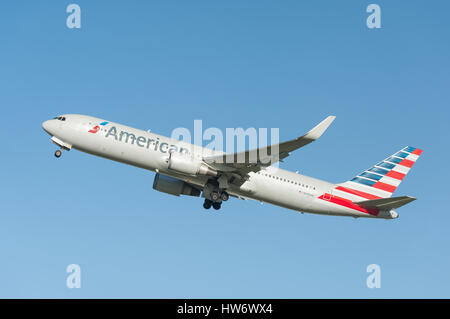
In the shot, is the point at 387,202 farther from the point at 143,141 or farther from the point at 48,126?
the point at 48,126

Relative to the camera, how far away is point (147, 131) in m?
46.3

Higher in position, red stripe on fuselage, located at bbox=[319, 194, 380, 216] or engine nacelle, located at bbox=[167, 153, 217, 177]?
engine nacelle, located at bbox=[167, 153, 217, 177]

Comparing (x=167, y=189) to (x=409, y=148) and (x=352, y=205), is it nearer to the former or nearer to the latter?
(x=352, y=205)

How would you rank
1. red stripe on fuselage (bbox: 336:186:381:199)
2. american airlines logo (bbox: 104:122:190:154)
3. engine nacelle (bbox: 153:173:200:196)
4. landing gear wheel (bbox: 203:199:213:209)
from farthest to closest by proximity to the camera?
landing gear wheel (bbox: 203:199:213:209) → engine nacelle (bbox: 153:173:200:196) → red stripe on fuselage (bbox: 336:186:381:199) → american airlines logo (bbox: 104:122:190:154)

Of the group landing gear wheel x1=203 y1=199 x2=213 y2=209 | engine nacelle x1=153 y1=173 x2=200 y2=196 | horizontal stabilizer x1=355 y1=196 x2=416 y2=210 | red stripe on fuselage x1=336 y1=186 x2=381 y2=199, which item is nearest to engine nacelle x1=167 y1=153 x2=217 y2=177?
engine nacelle x1=153 y1=173 x2=200 y2=196

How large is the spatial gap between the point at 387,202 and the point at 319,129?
40.7 feet

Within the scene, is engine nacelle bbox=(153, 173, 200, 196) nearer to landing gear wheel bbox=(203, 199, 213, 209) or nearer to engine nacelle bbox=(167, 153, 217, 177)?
landing gear wheel bbox=(203, 199, 213, 209)

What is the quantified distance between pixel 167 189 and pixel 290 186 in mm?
10590

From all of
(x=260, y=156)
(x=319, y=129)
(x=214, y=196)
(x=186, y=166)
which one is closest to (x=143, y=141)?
(x=186, y=166)

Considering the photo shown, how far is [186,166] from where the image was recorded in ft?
145

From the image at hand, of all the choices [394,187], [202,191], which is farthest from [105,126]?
[394,187]

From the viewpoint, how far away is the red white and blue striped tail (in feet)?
165

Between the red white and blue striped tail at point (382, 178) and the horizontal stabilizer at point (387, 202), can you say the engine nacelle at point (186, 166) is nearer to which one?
the red white and blue striped tail at point (382, 178)

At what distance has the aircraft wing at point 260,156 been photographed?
38.6 meters
